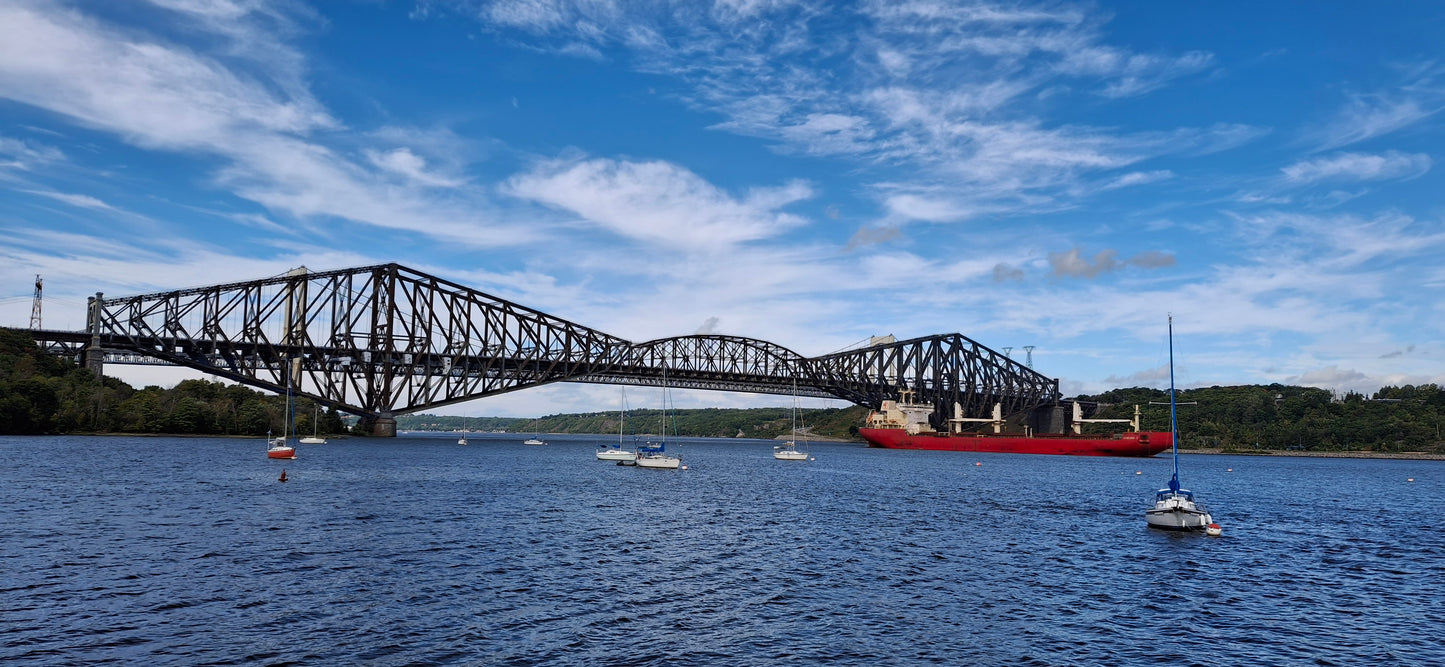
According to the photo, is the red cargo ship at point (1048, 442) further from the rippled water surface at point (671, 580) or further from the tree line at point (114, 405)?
the tree line at point (114, 405)

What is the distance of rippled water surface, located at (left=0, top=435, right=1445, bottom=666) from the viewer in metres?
22.0

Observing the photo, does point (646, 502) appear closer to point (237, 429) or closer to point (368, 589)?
point (368, 589)

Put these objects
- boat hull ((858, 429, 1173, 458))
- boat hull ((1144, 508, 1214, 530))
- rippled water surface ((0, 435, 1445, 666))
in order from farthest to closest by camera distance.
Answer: boat hull ((858, 429, 1173, 458)) < boat hull ((1144, 508, 1214, 530)) < rippled water surface ((0, 435, 1445, 666))

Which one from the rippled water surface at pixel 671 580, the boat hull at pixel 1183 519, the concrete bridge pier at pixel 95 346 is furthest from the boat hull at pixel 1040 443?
the concrete bridge pier at pixel 95 346

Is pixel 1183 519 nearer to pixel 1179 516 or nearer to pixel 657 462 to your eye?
pixel 1179 516

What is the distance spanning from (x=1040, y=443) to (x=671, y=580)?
6527 inches

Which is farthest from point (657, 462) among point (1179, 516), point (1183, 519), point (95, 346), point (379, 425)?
point (95, 346)

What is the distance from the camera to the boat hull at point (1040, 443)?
158750 mm

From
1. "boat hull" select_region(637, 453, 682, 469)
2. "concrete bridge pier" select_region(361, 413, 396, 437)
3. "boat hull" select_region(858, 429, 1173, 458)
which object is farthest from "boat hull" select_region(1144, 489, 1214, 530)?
"concrete bridge pier" select_region(361, 413, 396, 437)

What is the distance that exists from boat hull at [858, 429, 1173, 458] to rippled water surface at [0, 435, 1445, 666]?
101256mm

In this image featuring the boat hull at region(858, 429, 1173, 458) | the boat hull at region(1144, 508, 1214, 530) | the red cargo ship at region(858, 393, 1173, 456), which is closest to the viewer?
the boat hull at region(1144, 508, 1214, 530)

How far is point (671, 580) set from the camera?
30.4 m

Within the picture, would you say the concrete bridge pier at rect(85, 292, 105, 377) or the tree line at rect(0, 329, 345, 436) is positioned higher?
the concrete bridge pier at rect(85, 292, 105, 377)

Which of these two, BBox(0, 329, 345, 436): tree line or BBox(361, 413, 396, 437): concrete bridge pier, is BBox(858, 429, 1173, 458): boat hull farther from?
BBox(0, 329, 345, 436): tree line
